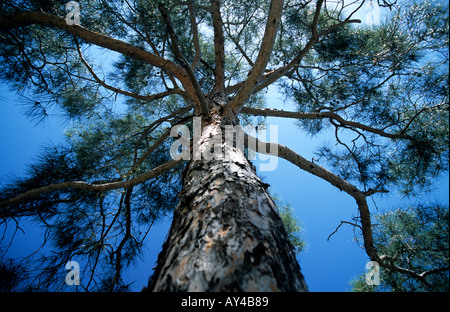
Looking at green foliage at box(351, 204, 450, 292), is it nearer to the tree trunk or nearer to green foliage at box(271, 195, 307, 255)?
green foliage at box(271, 195, 307, 255)

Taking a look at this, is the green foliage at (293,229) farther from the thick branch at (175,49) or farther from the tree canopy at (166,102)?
the thick branch at (175,49)

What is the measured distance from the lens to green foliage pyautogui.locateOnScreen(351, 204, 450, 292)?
1429 mm

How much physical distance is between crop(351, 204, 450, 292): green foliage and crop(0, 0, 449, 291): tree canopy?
58mm

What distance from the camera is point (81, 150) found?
6.03ft

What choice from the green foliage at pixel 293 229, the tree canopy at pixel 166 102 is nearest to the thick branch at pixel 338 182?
the tree canopy at pixel 166 102

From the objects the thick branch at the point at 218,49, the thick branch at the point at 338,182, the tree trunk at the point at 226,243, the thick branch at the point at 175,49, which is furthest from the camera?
the thick branch at the point at 218,49

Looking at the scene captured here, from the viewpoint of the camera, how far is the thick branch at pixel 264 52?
4.09 ft

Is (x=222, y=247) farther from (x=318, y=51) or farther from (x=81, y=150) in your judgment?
(x=318, y=51)

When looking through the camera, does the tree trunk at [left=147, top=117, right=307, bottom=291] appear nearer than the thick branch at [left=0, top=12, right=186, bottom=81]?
Yes

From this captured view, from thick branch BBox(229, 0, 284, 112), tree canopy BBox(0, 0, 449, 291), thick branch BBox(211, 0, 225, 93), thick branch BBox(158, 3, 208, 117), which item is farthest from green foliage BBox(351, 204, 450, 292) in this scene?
thick branch BBox(211, 0, 225, 93)

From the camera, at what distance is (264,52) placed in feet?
4.29

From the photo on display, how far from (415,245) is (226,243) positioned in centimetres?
188

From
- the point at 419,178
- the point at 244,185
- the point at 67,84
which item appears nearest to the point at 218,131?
the point at 244,185

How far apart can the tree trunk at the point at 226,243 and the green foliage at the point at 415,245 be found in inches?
52.9
